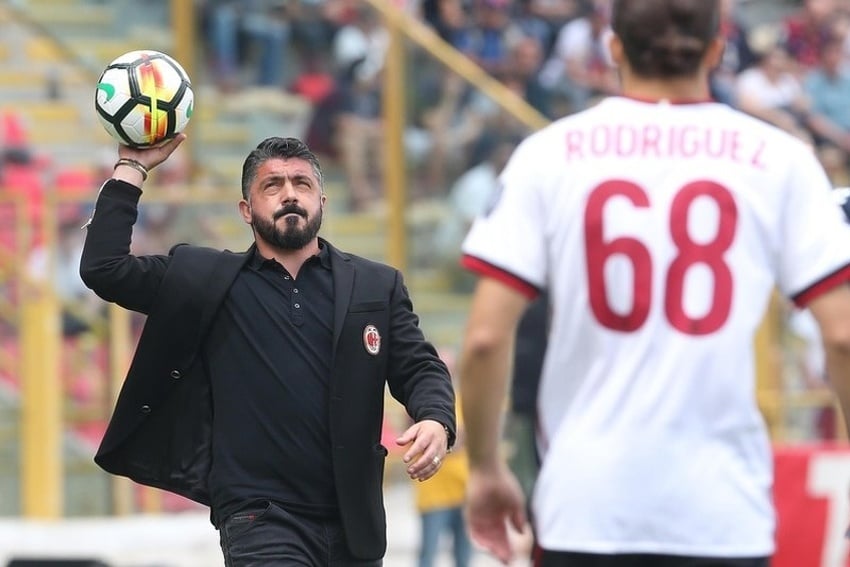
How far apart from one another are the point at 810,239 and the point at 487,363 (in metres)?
0.76

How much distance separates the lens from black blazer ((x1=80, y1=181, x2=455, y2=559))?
222 inches

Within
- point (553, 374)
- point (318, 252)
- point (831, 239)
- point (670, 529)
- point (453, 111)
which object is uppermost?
point (453, 111)

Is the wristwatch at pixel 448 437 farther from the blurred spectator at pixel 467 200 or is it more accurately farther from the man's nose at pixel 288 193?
the blurred spectator at pixel 467 200

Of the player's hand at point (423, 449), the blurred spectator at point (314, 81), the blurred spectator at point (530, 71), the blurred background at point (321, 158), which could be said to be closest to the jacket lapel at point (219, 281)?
the player's hand at point (423, 449)

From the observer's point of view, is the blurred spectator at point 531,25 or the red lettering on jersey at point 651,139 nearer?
the red lettering on jersey at point 651,139

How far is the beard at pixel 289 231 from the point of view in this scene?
5777 millimetres

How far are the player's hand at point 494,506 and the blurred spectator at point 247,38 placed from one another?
1100 centimetres

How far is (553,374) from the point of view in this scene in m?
4.08

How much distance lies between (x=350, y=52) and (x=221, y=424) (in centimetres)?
898

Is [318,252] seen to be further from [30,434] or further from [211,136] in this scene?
[211,136]

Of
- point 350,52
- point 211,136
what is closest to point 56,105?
point 211,136

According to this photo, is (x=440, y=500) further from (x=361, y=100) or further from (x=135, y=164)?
(x=135, y=164)

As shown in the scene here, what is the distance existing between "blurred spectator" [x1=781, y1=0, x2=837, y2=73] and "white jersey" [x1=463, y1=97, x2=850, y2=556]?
555 inches

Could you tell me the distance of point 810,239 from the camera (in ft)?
13.2
